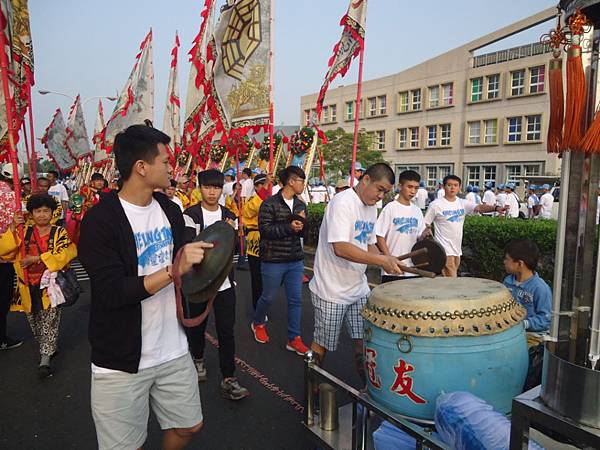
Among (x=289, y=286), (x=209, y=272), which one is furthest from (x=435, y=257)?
(x=209, y=272)

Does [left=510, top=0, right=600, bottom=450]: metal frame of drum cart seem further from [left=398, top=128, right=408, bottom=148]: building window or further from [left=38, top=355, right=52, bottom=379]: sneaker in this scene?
[left=398, top=128, right=408, bottom=148]: building window

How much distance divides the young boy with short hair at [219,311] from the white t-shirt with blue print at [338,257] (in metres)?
0.74

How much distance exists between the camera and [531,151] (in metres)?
30.2

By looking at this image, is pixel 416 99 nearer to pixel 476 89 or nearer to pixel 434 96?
pixel 434 96

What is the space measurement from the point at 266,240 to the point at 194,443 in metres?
2.26

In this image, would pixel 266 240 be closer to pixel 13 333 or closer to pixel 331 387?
pixel 331 387

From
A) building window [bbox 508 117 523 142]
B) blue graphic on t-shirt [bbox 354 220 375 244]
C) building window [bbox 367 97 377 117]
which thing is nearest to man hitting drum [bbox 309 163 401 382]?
blue graphic on t-shirt [bbox 354 220 375 244]

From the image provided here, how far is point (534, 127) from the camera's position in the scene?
30.2 meters

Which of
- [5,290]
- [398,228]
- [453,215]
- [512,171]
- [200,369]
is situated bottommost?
[200,369]

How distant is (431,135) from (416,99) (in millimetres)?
3546

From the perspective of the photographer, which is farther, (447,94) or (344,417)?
(447,94)

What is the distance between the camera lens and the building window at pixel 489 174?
32.8 m

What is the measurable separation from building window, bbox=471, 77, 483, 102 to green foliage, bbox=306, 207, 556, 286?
94.8 ft

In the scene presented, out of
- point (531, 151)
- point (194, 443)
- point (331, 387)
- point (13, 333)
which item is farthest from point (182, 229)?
point (531, 151)
